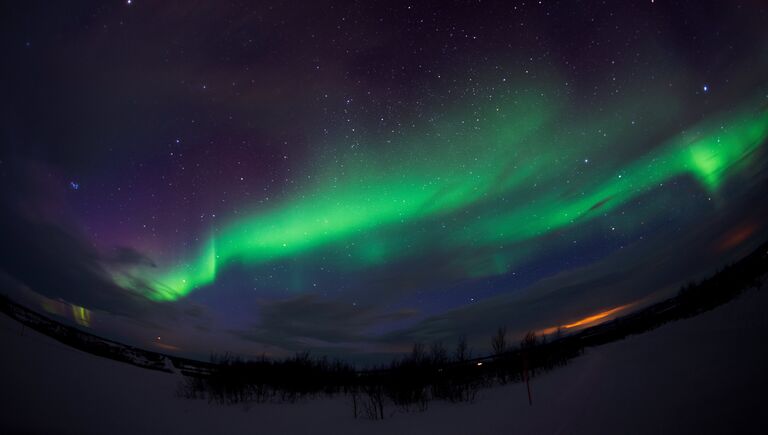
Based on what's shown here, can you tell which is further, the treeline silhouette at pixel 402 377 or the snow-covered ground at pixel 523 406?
the treeline silhouette at pixel 402 377

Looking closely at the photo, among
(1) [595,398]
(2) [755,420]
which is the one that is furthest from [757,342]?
(2) [755,420]

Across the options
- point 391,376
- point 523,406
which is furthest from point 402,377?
point 523,406

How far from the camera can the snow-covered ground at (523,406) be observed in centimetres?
593

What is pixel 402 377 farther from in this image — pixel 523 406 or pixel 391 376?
pixel 523 406

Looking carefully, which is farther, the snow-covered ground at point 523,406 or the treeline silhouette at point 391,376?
the treeline silhouette at point 391,376

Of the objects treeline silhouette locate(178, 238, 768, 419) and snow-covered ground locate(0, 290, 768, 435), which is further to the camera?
treeline silhouette locate(178, 238, 768, 419)

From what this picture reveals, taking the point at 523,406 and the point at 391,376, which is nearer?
the point at 523,406

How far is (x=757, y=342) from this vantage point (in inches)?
342

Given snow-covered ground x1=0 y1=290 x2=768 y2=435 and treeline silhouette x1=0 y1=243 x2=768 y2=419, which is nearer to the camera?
snow-covered ground x1=0 y1=290 x2=768 y2=435

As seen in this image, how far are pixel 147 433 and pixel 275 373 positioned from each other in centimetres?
1432

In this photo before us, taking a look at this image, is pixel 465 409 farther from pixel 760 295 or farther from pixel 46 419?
pixel 760 295

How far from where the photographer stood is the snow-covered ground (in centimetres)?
593

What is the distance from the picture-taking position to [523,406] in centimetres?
1038

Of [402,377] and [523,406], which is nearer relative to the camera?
[523,406]
